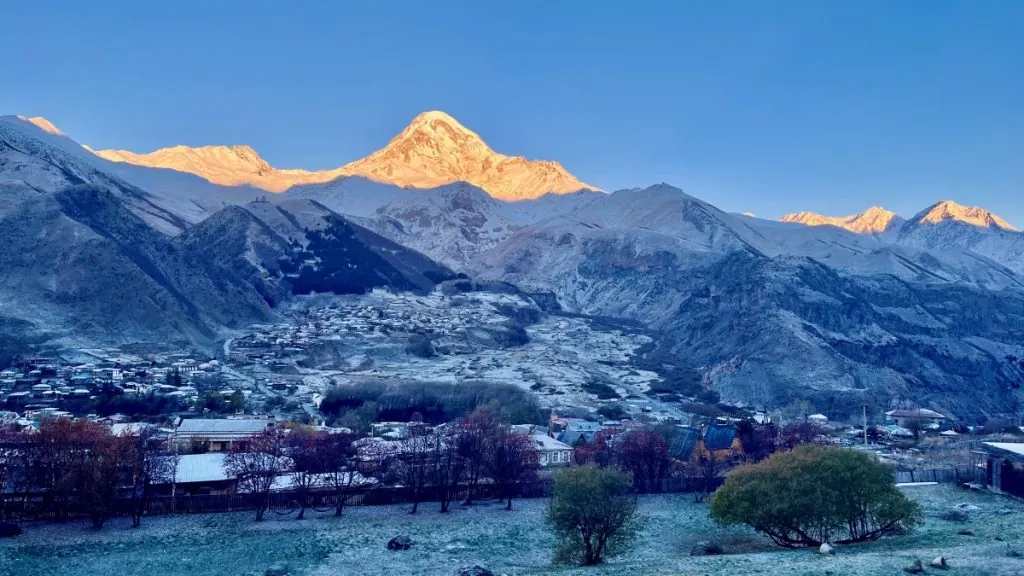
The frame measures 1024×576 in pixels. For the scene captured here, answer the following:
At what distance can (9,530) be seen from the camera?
3112cm

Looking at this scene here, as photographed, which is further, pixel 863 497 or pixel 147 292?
pixel 147 292

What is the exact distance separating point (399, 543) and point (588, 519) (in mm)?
7699

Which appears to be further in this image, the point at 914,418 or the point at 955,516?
the point at 914,418

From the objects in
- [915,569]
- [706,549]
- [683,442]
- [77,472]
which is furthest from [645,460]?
[77,472]

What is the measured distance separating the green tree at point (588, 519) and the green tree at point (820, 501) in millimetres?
3760

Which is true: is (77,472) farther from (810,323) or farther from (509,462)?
(810,323)

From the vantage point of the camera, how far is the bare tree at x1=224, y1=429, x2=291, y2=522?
36.4m

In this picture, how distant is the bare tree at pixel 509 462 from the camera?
40.6 metres

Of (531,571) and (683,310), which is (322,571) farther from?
(683,310)

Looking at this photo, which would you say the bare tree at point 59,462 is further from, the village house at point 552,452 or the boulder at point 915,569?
the boulder at point 915,569

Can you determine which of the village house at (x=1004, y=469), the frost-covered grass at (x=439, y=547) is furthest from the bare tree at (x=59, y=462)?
the village house at (x=1004, y=469)

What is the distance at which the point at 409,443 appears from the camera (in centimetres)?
4253

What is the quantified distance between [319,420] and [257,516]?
25.9 metres

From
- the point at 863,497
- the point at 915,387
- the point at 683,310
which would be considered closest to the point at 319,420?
the point at 863,497
